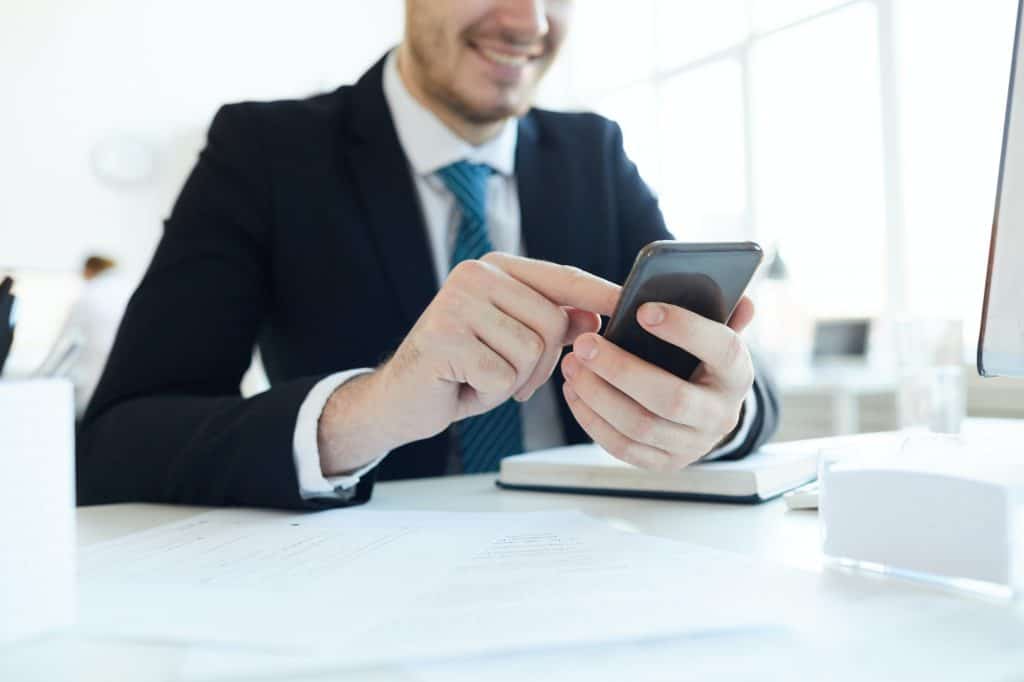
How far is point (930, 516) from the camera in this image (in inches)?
20.3

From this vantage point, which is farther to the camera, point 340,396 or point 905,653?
point 340,396

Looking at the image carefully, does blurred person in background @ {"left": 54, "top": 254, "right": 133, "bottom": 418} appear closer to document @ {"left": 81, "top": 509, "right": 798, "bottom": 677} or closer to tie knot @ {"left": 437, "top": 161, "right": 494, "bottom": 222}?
tie knot @ {"left": 437, "top": 161, "right": 494, "bottom": 222}

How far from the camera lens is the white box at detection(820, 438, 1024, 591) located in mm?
487

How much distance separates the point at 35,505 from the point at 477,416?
880 mm

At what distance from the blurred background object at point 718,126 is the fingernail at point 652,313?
8.46 feet

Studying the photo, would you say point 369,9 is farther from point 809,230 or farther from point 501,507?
point 501,507

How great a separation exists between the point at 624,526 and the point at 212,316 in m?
0.72

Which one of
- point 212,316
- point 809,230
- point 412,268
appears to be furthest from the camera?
point 809,230

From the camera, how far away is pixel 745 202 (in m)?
4.82

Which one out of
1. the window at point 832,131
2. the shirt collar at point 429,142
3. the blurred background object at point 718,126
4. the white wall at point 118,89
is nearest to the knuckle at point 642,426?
the shirt collar at point 429,142

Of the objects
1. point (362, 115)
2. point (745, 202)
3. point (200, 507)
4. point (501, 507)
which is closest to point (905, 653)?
point (501, 507)

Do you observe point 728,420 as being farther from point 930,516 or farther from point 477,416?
point 477,416

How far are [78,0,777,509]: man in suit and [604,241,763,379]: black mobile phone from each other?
1 cm

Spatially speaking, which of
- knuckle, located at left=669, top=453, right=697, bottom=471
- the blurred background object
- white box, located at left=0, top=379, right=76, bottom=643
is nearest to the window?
the blurred background object
